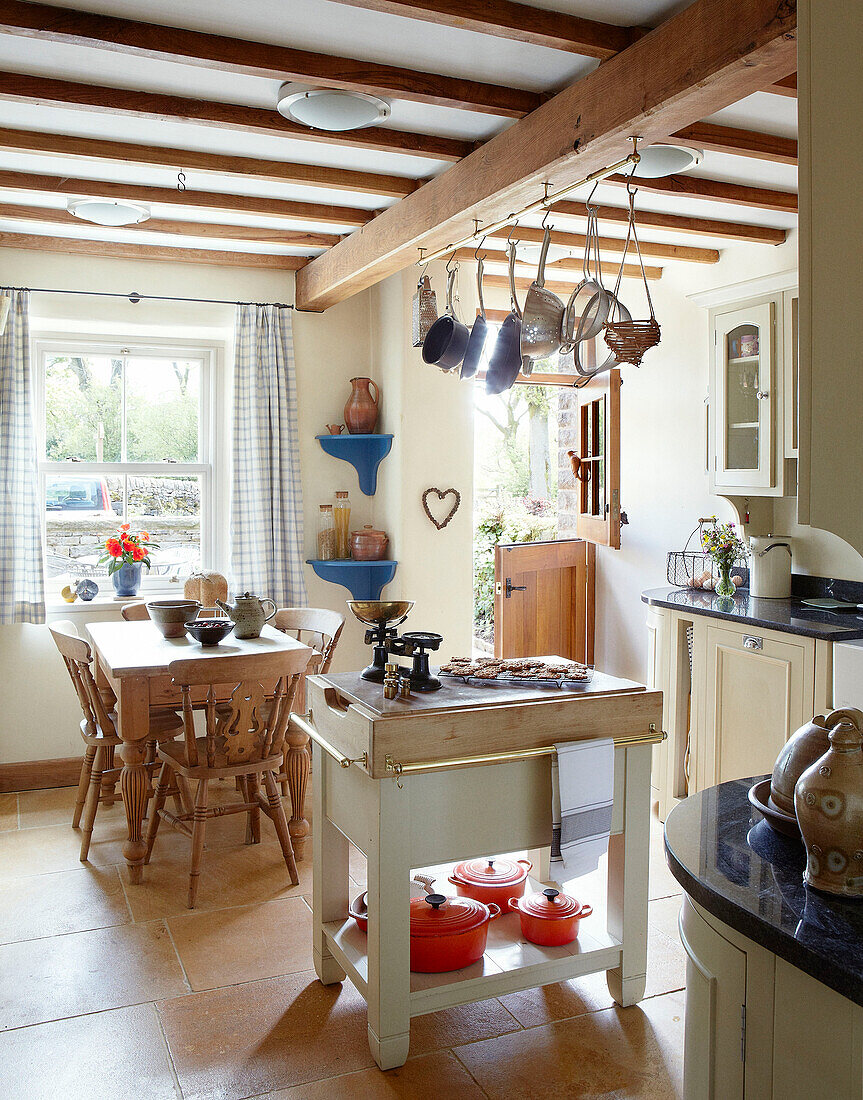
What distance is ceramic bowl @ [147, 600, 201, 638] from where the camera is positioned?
12.9ft

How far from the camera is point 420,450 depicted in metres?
4.70

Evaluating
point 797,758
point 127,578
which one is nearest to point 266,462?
point 127,578

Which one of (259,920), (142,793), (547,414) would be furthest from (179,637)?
(547,414)

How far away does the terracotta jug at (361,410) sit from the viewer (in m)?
4.85

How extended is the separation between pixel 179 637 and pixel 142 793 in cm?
70

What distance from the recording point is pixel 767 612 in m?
3.66

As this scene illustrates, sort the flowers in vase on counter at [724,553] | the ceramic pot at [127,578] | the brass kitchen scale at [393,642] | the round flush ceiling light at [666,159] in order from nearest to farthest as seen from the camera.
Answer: the brass kitchen scale at [393,642]
the round flush ceiling light at [666,159]
the flowers in vase on counter at [724,553]
the ceramic pot at [127,578]

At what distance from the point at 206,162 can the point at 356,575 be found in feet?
7.36

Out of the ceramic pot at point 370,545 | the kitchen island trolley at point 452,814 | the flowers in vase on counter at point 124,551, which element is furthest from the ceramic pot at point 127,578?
the kitchen island trolley at point 452,814

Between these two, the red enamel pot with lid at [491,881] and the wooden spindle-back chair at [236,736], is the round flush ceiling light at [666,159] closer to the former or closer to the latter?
the wooden spindle-back chair at [236,736]

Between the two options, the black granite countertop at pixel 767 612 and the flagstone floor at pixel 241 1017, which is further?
the black granite countertop at pixel 767 612

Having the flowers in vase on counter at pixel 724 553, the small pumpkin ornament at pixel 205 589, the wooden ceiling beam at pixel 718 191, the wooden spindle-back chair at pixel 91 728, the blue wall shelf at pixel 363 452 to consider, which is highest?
the wooden ceiling beam at pixel 718 191

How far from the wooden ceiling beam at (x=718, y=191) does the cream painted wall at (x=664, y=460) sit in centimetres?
60

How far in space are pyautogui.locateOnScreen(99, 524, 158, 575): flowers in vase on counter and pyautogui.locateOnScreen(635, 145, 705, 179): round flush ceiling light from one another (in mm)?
2972
